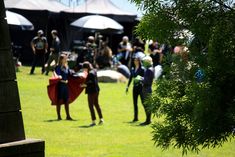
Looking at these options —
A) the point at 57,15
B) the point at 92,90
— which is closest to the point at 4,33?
the point at 92,90

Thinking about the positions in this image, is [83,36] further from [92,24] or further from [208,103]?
[208,103]

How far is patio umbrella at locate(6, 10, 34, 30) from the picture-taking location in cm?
3463

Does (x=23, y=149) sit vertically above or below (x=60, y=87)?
above

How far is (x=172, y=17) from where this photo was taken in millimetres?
6734

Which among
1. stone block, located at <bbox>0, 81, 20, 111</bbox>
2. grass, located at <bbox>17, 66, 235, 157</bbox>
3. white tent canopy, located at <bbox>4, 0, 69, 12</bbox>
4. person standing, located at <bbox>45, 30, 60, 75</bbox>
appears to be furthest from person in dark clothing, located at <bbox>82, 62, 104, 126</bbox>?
white tent canopy, located at <bbox>4, 0, 69, 12</bbox>

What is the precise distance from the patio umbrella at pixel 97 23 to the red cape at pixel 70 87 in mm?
14841

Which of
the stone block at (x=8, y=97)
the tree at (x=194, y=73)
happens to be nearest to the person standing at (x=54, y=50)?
the stone block at (x=8, y=97)

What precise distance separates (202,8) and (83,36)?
35488mm

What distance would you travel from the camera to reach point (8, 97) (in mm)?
7625

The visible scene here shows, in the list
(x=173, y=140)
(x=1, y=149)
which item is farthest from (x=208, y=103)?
(x=1, y=149)

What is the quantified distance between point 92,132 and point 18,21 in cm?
1860

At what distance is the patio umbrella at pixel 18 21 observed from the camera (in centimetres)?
3463

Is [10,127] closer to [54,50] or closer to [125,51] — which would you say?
[54,50]

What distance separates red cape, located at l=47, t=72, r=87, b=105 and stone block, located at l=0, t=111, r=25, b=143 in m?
12.0
